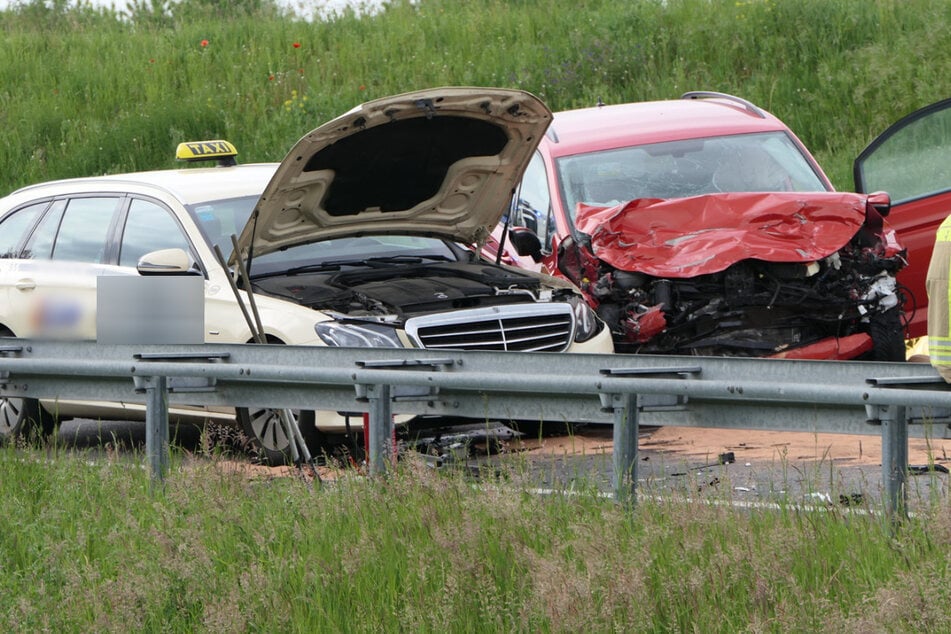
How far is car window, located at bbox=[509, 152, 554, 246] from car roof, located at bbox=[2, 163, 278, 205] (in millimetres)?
1825

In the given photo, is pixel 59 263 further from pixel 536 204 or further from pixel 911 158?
pixel 911 158

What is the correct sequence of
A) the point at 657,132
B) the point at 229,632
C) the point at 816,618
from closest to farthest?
the point at 816,618 < the point at 229,632 < the point at 657,132

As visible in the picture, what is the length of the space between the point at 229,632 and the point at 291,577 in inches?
17.0

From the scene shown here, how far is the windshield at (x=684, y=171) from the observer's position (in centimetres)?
1076

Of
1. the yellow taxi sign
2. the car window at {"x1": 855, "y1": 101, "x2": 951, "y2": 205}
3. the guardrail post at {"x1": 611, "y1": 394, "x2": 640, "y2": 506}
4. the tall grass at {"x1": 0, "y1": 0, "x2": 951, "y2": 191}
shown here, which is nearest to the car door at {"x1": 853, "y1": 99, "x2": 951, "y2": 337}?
the car window at {"x1": 855, "y1": 101, "x2": 951, "y2": 205}

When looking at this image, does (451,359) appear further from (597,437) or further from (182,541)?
(597,437)

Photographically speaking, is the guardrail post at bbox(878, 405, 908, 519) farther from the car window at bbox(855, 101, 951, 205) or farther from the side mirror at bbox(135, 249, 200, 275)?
the car window at bbox(855, 101, 951, 205)

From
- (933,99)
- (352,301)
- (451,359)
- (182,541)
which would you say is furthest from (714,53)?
(182,541)

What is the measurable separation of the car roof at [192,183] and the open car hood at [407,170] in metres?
0.76

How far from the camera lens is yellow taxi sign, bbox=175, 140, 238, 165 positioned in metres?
10.1

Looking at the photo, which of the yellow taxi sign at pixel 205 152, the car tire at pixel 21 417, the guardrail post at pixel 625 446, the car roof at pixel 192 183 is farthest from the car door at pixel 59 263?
the guardrail post at pixel 625 446

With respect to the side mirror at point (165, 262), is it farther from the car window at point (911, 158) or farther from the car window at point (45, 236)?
the car window at point (911, 158)

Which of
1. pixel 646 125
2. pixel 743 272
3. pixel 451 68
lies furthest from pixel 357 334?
pixel 451 68

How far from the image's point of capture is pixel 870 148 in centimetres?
1008
